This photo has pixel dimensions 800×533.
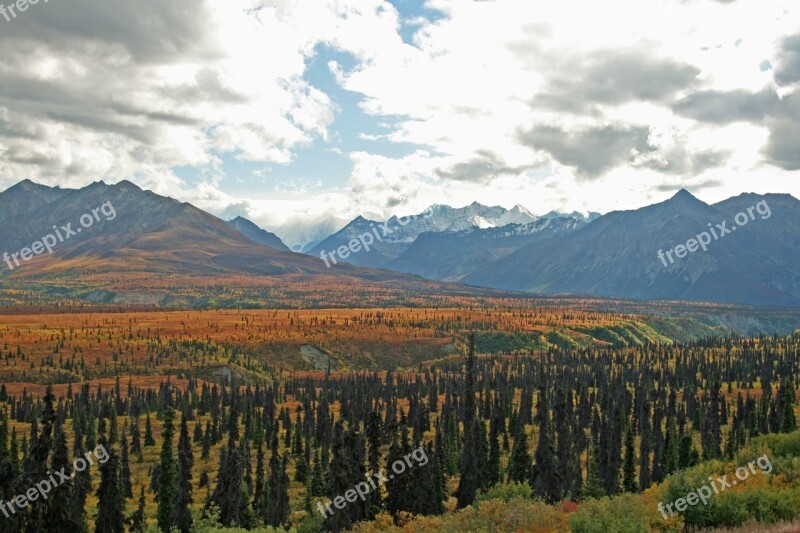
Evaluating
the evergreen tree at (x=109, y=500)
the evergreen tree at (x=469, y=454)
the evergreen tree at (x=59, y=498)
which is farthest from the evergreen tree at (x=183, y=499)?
the evergreen tree at (x=469, y=454)

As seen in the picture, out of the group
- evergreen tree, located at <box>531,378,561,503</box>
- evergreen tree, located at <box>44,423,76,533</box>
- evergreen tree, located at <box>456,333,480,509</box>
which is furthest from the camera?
evergreen tree, located at <box>531,378,561,503</box>

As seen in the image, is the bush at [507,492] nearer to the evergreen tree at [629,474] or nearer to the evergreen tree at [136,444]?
the evergreen tree at [629,474]

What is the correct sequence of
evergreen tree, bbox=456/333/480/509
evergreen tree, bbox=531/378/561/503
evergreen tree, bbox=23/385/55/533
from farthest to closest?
evergreen tree, bbox=531/378/561/503 → evergreen tree, bbox=456/333/480/509 → evergreen tree, bbox=23/385/55/533

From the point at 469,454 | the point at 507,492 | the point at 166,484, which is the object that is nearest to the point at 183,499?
the point at 166,484

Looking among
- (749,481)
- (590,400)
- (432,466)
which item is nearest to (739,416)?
(590,400)

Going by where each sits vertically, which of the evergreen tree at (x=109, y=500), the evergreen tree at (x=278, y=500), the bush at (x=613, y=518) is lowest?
the evergreen tree at (x=278, y=500)

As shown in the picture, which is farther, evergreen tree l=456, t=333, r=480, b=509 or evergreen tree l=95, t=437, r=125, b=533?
evergreen tree l=456, t=333, r=480, b=509

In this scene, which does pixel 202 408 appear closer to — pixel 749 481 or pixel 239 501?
pixel 239 501

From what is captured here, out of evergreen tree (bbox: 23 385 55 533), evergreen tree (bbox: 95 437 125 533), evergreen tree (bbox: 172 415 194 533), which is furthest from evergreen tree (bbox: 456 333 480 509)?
evergreen tree (bbox: 23 385 55 533)

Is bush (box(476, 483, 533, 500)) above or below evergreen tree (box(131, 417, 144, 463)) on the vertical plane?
above

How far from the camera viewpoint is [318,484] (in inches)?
4154

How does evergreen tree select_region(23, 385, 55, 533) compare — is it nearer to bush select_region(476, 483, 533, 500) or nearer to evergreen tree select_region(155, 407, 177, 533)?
evergreen tree select_region(155, 407, 177, 533)

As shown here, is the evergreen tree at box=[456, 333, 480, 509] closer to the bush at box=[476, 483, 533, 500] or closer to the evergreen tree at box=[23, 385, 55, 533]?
the bush at box=[476, 483, 533, 500]

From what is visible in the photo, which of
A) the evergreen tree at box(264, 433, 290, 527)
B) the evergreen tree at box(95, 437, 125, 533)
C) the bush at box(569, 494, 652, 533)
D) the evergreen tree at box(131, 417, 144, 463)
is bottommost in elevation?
the evergreen tree at box(131, 417, 144, 463)
